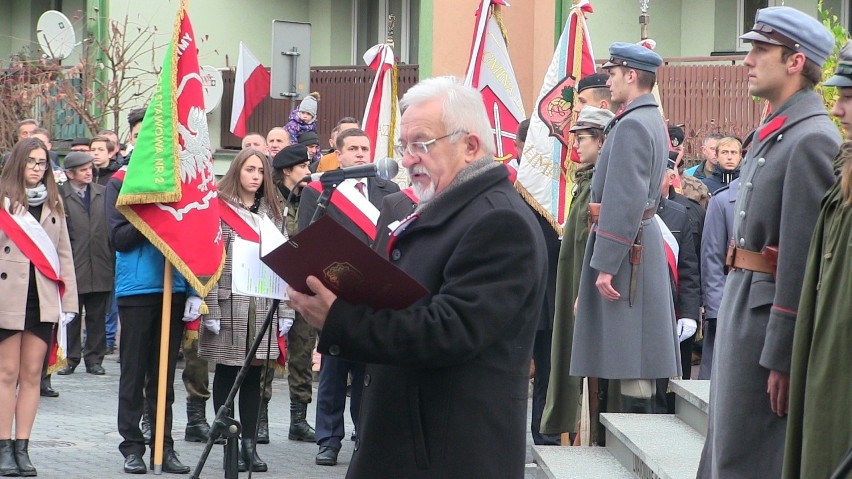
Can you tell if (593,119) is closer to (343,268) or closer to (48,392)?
(343,268)

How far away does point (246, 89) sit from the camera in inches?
913

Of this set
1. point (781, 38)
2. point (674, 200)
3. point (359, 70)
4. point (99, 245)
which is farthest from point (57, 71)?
point (781, 38)

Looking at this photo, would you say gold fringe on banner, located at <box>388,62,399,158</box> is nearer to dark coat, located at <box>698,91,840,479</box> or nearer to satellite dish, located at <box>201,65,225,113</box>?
dark coat, located at <box>698,91,840,479</box>

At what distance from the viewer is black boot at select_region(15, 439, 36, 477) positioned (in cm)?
881

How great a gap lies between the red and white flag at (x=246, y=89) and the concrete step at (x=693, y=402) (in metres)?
15.3

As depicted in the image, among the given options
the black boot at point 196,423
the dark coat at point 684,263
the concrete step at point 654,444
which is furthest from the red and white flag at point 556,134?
the black boot at point 196,423

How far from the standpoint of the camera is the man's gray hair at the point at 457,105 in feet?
14.4

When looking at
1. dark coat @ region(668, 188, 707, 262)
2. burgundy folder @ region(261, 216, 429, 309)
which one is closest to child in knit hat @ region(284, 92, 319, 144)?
dark coat @ region(668, 188, 707, 262)

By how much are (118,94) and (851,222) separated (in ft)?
56.6

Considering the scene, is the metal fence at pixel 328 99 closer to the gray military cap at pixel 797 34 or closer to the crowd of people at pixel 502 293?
the crowd of people at pixel 502 293

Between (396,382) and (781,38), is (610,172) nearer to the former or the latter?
(781,38)

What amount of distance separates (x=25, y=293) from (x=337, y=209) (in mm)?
2068

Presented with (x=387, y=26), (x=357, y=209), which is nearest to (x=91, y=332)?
(x=357, y=209)

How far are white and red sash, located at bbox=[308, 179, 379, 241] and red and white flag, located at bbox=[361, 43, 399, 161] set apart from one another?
13.2ft
